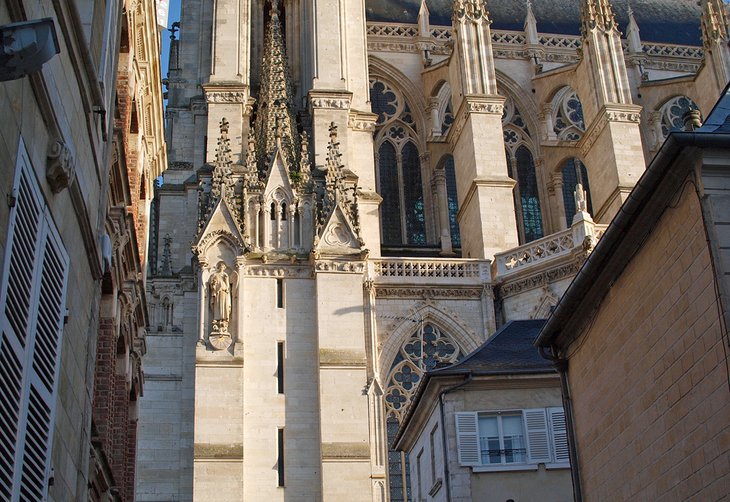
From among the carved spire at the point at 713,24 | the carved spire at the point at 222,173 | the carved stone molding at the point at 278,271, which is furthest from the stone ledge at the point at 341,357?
the carved spire at the point at 713,24

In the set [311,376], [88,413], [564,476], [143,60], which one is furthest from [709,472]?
[311,376]

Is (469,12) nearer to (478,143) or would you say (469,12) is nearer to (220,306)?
(478,143)

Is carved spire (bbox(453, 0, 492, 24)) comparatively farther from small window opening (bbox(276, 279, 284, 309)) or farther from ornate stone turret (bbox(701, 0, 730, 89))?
small window opening (bbox(276, 279, 284, 309))

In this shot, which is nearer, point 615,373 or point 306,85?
point 615,373

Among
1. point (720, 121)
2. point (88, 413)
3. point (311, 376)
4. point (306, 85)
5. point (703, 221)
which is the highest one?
point (306, 85)

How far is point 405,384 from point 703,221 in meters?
16.9

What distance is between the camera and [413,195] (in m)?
34.1

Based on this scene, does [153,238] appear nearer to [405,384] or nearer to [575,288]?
[405,384]

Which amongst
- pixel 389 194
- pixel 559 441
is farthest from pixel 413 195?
pixel 559 441

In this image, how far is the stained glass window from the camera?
3312 centimetres

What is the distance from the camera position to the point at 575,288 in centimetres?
1279

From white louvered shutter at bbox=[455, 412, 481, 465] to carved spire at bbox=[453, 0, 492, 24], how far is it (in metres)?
16.9

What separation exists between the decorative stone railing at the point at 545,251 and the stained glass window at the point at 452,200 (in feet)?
17.8

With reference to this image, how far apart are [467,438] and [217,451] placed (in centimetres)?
791
